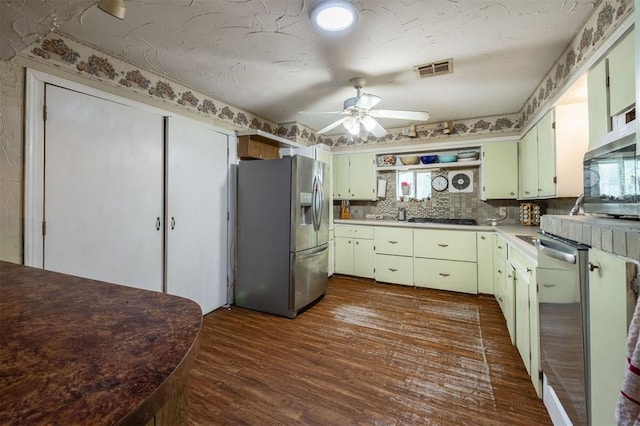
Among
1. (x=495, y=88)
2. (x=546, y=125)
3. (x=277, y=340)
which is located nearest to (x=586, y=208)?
(x=546, y=125)

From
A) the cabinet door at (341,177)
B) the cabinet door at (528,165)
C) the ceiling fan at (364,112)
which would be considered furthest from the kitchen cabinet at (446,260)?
the ceiling fan at (364,112)

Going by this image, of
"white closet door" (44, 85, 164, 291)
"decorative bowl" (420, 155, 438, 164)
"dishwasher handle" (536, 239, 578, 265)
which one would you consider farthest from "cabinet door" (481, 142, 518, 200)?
"white closet door" (44, 85, 164, 291)

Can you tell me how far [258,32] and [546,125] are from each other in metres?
2.50

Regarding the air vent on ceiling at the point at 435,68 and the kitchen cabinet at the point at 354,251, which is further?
the kitchen cabinet at the point at 354,251

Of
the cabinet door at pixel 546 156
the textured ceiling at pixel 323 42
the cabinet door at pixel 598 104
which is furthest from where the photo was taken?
the cabinet door at pixel 546 156

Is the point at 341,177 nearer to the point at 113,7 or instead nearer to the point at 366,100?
the point at 366,100

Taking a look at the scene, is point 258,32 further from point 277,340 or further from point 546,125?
point 546,125

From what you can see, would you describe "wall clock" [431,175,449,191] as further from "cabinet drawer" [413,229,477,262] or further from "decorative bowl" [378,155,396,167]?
"cabinet drawer" [413,229,477,262]

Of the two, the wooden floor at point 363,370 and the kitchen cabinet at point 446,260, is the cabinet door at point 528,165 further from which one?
the wooden floor at point 363,370

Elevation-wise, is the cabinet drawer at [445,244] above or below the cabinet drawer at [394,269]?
above

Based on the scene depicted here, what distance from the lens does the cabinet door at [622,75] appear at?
124 cm

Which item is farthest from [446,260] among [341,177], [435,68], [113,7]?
[113,7]

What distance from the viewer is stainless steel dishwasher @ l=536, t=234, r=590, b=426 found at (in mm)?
1059

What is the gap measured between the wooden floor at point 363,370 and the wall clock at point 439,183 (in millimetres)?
1755
